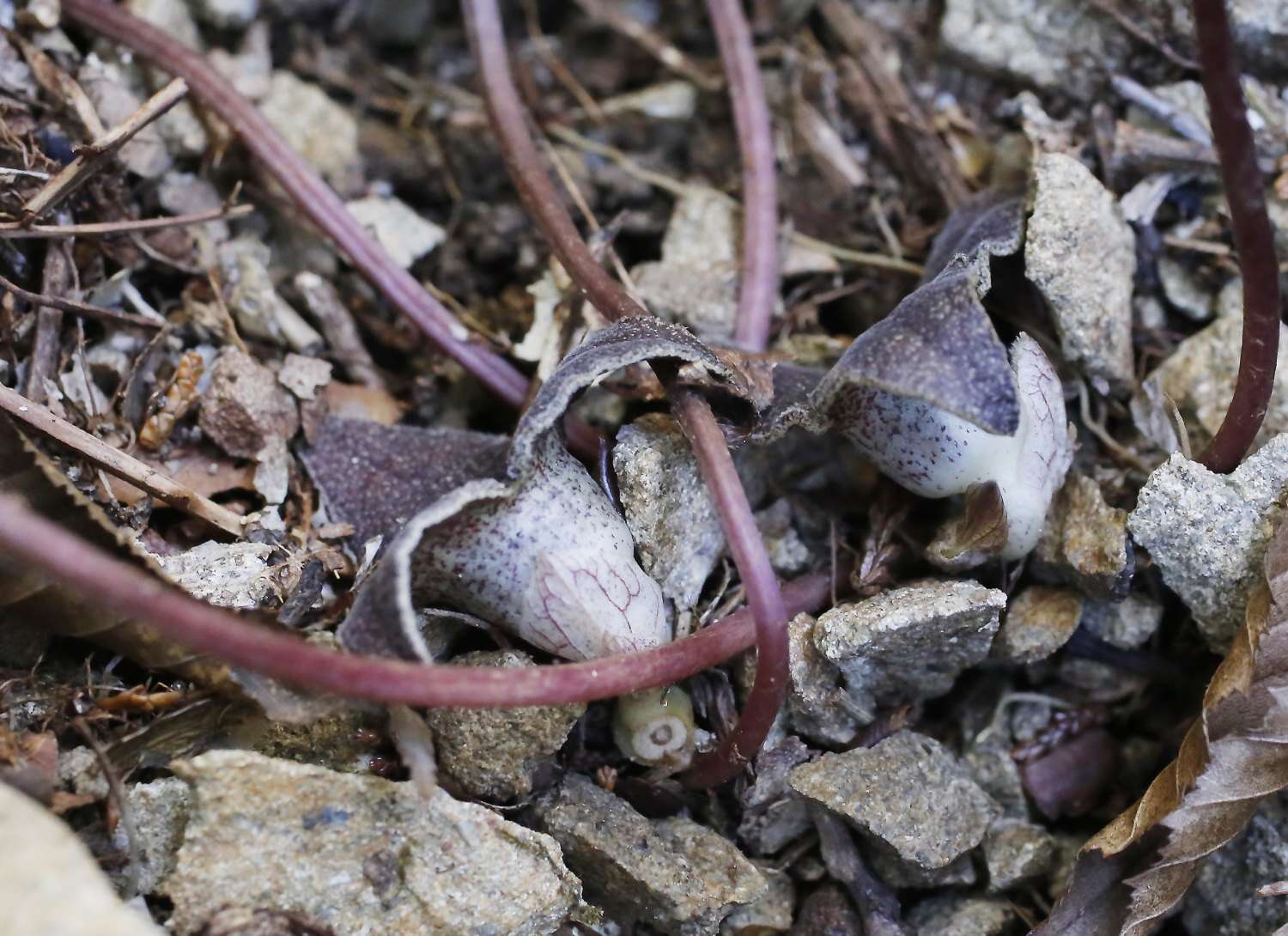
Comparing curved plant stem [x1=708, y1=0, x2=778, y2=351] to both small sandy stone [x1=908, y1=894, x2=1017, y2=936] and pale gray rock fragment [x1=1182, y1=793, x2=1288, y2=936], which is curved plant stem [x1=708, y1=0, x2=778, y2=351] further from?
pale gray rock fragment [x1=1182, y1=793, x2=1288, y2=936]

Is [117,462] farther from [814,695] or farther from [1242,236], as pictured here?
[1242,236]

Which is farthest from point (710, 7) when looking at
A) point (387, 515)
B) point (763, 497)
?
point (387, 515)

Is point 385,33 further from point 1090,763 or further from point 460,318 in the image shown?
point 1090,763

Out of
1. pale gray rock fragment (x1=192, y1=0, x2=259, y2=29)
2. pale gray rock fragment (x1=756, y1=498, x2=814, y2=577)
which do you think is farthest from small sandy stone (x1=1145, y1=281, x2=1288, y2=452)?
pale gray rock fragment (x1=192, y1=0, x2=259, y2=29)

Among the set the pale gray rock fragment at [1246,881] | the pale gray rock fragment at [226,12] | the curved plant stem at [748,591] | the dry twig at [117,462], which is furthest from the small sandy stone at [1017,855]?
the pale gray rock fragment at [226,12]

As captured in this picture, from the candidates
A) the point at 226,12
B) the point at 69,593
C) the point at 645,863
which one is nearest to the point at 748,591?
the point at 645,863

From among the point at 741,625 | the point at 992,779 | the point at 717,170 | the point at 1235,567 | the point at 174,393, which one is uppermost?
the point at 717,170
